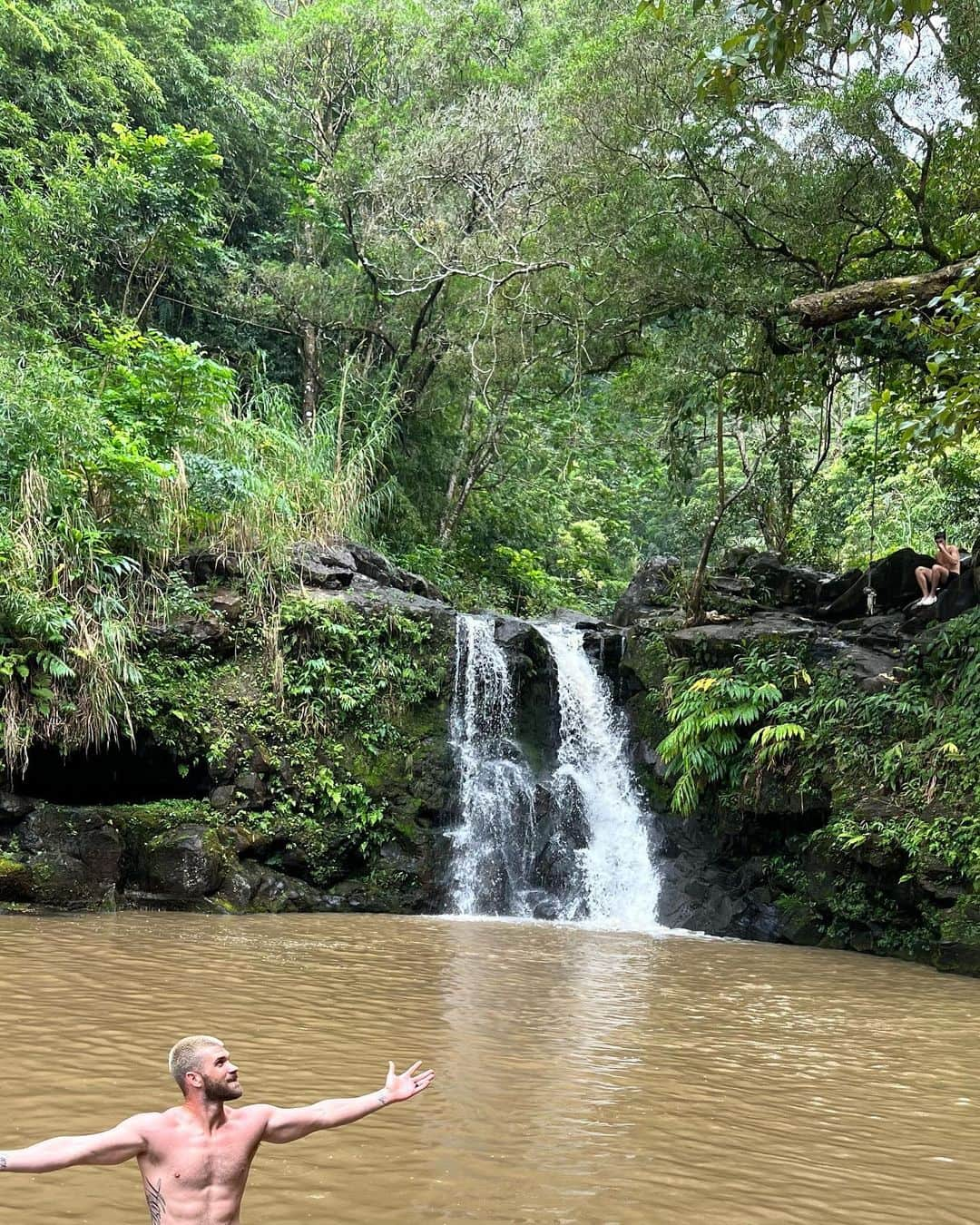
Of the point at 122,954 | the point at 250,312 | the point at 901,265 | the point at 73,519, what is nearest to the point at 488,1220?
the point at 122,954

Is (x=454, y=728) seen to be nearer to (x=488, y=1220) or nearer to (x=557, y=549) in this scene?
(x=488, y=1220)

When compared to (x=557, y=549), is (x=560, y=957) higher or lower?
lower

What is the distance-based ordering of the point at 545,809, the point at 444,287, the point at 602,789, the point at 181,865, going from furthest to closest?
the point at 444,287
the point at 602,789
the point at 545,809
the point at 181,865

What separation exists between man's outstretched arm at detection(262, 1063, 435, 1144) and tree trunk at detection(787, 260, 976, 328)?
883cm

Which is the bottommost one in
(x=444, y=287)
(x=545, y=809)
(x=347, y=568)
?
(x=545, y=809)

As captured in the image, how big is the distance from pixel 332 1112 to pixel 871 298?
30.4 ft

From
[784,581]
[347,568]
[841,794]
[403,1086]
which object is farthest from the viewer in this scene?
[784,581]

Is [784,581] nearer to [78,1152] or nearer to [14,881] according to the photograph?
[14,881]

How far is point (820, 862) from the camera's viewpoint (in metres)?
10.8

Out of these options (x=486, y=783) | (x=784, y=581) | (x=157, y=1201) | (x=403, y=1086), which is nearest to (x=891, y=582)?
(x=784, y=581)

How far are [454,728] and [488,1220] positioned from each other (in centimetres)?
966

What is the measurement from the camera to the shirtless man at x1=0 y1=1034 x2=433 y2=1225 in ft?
8.30

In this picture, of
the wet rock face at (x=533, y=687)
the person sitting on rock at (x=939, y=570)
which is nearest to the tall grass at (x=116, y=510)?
the wet rock face at (x=533, y=687)

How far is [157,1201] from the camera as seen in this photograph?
254 centimetres
